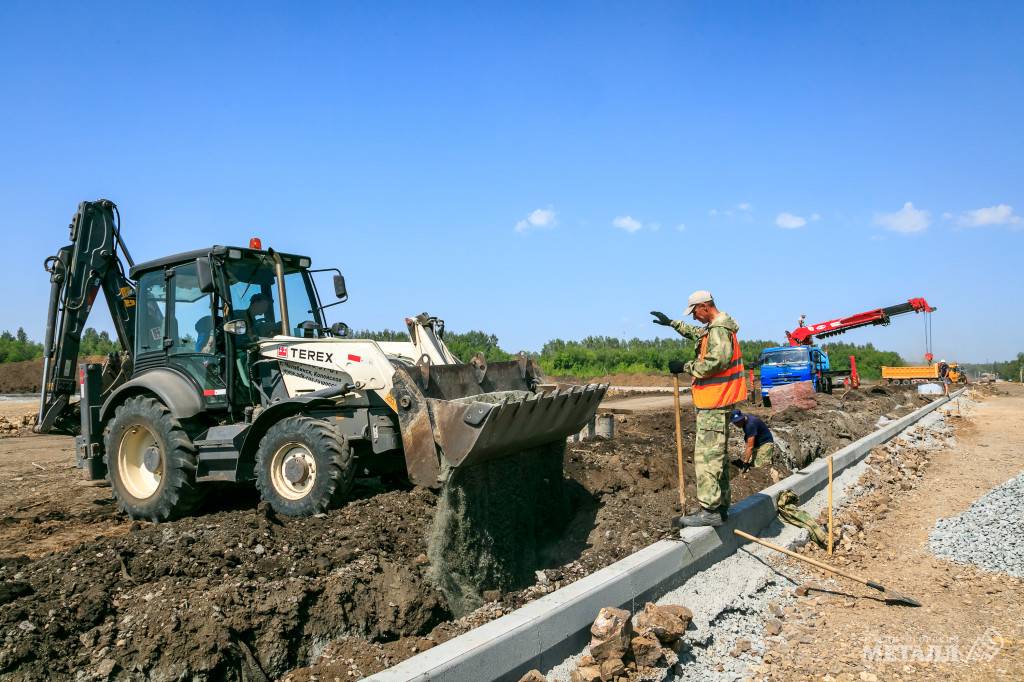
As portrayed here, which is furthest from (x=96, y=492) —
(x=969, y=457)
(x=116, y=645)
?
(x=969, y=457)

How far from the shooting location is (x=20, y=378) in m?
29.5

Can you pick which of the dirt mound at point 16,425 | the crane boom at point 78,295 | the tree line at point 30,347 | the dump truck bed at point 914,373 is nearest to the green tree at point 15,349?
the tree line at point 30,347

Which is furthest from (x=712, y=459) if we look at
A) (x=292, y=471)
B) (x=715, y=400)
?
(x=292, y=471)

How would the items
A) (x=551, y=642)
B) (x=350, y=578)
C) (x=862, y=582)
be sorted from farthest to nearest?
1. (x=862, y=582)
2. (x=350, y=578)
3. (x=551, y=642)

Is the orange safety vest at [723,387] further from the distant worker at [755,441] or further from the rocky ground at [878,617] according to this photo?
the distant worker at [755,441]

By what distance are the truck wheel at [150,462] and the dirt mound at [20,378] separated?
84.2 feet

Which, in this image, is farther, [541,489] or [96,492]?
[96,492]

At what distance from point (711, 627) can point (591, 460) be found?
4062 millimetres

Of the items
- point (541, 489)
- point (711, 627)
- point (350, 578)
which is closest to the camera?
point (350, 578)

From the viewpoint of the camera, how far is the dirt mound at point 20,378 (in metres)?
29.0

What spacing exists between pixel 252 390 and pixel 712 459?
4.53 meters

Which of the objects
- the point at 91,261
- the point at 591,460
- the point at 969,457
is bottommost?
the point at 969,457

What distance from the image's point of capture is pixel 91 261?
856 centimetres

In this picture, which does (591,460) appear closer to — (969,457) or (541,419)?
(541,419)
